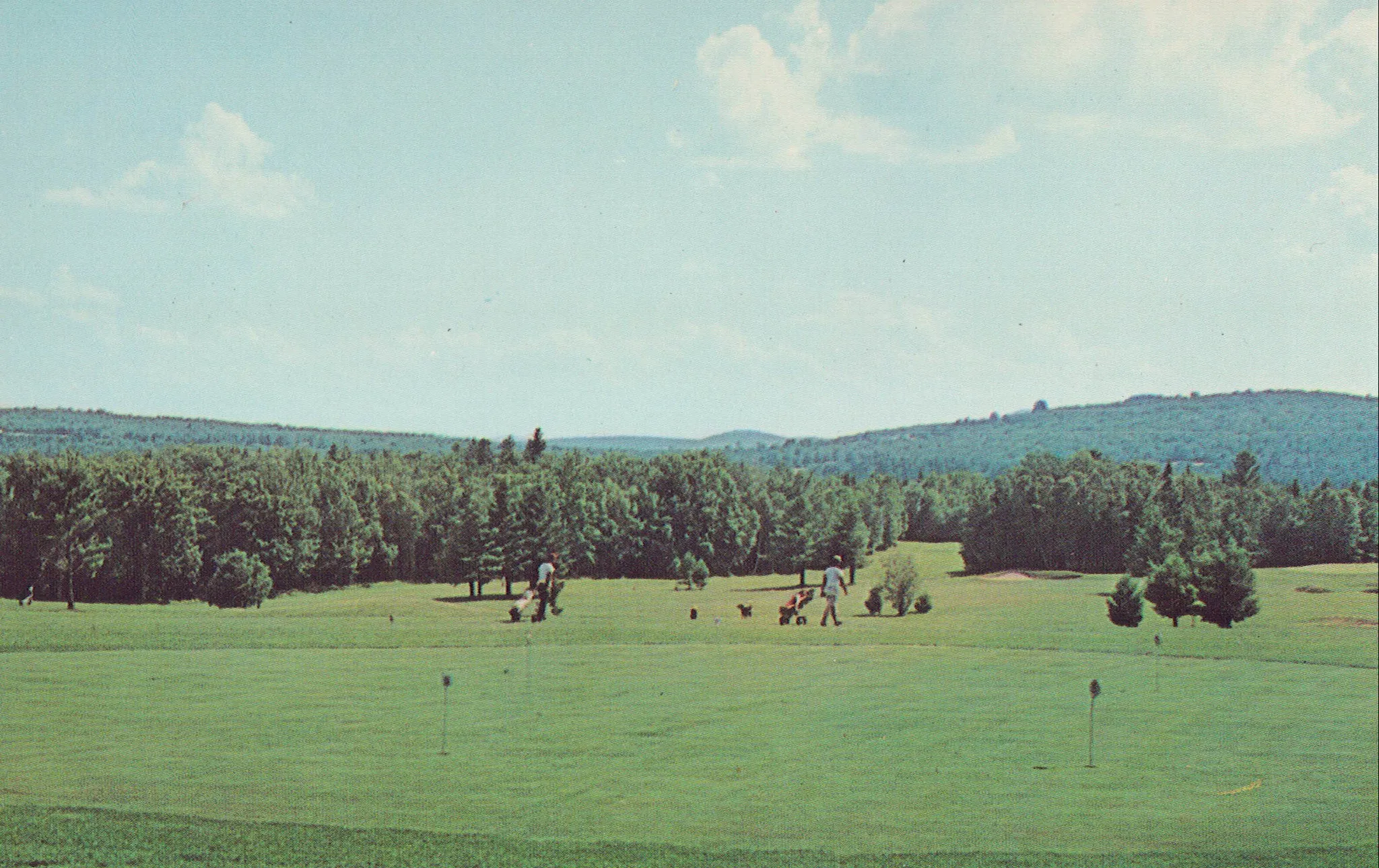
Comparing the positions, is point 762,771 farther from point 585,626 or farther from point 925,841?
point 585,626

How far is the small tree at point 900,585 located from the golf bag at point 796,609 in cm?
554

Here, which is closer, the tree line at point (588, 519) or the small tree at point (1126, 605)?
the tree line at point (588, 519)

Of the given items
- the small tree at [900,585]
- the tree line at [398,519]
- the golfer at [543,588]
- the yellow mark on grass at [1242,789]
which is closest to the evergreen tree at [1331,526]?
the small tree at [900,585]

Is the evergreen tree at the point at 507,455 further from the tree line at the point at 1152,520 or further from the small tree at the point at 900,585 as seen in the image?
the small tree at the point at 900,585

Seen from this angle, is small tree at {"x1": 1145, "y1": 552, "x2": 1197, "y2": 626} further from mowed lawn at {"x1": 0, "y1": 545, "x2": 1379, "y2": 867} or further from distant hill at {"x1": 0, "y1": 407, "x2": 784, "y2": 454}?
distant hill at {"x1": 0, "y1": 407, "x2": 784, "y2": 454}

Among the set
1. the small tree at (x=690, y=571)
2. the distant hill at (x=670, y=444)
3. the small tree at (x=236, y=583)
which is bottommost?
the small tree at (x=690, y=571)

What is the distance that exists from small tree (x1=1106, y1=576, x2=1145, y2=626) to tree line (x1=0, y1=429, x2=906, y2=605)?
1705 cm

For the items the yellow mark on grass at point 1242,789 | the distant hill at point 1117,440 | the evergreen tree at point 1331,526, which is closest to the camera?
the yellow mark on grass at point 1242,789

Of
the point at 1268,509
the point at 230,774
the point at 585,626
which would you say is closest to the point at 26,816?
the point at 230,774

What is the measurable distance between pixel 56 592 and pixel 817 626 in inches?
836

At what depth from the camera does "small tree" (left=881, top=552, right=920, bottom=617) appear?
37406 mm

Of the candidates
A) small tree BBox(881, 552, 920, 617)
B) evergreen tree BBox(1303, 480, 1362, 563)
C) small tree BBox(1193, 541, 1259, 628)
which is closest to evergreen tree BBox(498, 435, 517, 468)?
small tree BBox(881, 552, 920, 617)

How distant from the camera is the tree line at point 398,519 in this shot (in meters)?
12.6

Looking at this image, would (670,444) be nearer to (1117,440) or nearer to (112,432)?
(1117,440)
